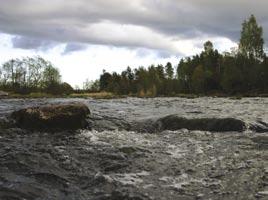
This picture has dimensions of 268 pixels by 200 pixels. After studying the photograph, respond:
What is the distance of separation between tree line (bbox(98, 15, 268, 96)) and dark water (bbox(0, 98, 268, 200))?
233 ft

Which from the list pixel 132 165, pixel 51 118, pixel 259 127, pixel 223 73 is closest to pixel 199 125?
pixel 259 127

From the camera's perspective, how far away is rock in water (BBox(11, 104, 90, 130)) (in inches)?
603

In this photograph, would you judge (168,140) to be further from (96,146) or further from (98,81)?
(98,81)

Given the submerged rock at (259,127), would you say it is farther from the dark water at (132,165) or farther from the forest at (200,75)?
the forest at (200,75)

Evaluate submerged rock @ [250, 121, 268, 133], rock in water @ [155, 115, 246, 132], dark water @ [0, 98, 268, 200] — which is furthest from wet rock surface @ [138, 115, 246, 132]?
dark water @ [0, 98, 268, 200]

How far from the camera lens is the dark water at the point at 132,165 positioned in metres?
8.82

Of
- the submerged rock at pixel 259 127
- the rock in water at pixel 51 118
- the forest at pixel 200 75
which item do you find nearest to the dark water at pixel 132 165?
the rock in water at pixel 51 118

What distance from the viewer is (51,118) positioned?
607 inches

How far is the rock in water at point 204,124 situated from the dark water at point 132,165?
104cm

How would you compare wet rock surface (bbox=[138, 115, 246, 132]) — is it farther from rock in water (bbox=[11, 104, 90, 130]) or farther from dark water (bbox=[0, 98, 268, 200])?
rock in water (bbox=[11, 104, 90, 130])

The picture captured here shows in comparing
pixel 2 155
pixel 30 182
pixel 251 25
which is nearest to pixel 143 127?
pixel 2 155

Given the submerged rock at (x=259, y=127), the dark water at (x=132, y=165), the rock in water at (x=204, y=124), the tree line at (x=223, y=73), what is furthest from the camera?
the tree line at (x=223, y=73)

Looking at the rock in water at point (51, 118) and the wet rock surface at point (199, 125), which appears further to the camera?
the wet rock surface at point (199, 125)

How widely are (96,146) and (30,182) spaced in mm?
3599
